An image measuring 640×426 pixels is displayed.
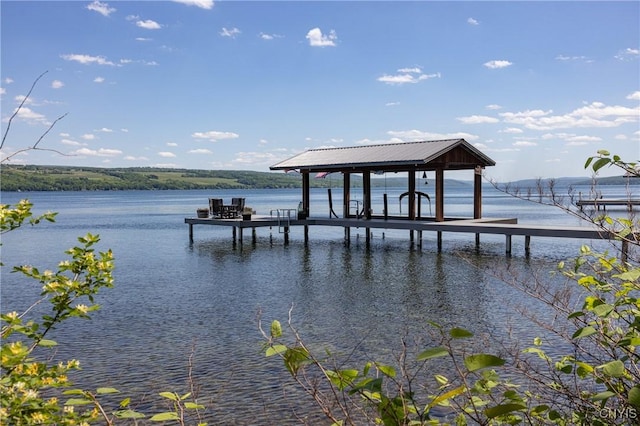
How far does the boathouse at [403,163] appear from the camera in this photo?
21906 mm

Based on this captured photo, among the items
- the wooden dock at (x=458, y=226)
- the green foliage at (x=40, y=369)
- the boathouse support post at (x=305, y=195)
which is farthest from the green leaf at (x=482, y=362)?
the boathouse support post at (x=305, y=195)

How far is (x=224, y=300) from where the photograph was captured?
1336 centimetres

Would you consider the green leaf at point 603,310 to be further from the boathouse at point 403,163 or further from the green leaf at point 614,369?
the boathouse at point 403,163

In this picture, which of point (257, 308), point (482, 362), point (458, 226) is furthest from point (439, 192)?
point (482, 362)

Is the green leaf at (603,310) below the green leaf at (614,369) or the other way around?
the other way around

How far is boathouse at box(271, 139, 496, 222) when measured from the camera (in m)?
21.9

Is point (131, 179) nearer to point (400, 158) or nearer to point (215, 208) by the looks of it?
point (215, 208)

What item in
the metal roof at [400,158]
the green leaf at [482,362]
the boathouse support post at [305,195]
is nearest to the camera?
the green leaf at [482,362]

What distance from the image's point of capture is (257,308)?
1236cm

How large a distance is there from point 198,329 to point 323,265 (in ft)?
29.1

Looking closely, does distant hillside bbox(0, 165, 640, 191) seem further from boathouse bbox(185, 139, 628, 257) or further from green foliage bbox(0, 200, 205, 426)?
green foliage bbox(0, 200, 205, 426)

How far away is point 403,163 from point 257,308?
1085cm

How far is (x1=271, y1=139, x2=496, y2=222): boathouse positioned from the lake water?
2.14 meters

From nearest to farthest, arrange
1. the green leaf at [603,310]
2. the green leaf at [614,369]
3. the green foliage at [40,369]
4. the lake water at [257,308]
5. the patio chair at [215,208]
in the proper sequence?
the green leaf at [614,369]
the green leaf at [603,310]
the green foliage at [40,369]
the lake water at [257,308]
the patio chair at [215,208]
